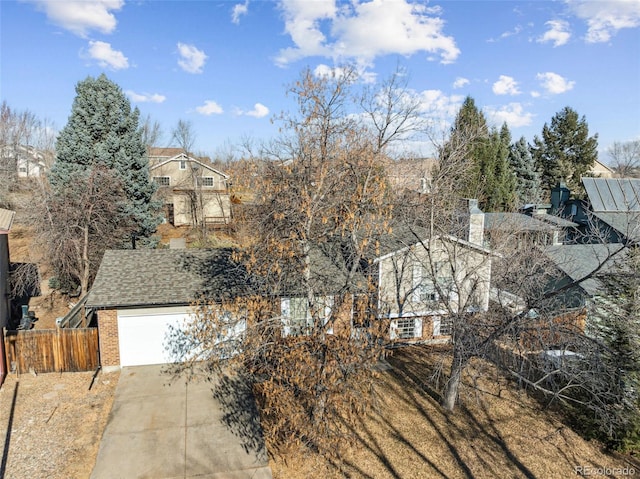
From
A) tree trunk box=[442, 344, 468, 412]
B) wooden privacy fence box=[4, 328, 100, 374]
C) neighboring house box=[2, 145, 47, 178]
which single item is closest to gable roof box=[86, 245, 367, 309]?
wooden privacy fence box=[4, 328, 100, 374]

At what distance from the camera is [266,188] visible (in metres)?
9.75

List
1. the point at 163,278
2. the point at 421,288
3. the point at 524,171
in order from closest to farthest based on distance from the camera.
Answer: the point at 163,278 < the point at 421,288 < the point at 524,171

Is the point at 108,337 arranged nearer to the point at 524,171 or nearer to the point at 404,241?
the point at 404,241

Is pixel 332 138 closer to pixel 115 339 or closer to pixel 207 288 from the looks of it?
pixel 207 288

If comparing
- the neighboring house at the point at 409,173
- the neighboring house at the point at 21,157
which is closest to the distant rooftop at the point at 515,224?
the neighboring house at the point at 409,173

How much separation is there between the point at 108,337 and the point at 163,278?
7.99 ft

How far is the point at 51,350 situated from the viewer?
1323 cm

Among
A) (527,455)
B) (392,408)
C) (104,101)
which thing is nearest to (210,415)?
(392,408)

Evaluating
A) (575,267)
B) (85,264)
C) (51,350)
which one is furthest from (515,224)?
(51,350)

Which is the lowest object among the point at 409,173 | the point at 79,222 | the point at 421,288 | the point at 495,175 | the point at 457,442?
the point at 457,442

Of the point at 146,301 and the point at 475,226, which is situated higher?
the point at 475,226

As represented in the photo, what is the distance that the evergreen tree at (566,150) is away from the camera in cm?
4494

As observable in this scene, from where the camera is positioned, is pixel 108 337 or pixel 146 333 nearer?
pixel 108 337

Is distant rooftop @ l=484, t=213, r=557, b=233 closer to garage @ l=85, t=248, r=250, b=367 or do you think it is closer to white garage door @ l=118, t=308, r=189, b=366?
garage @ l=85, t=248, r=250, b=367
